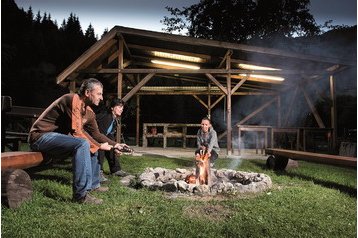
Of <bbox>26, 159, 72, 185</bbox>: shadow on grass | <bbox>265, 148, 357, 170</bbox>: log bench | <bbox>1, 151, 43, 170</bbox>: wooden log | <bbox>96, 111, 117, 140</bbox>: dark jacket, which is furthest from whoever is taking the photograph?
<bbox>96, 111, 117, 140</bbox>: dark jacket

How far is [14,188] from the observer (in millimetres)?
3662

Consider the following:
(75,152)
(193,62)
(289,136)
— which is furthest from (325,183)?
(289,136)

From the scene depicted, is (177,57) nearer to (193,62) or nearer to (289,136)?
(193,62)

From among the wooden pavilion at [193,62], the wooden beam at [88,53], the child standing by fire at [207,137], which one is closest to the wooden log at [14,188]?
the child standing by fire at [207,137]

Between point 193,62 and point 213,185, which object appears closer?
point 213,185

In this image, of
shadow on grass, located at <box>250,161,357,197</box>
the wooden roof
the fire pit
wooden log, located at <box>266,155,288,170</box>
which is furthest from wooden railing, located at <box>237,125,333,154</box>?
the fire pit

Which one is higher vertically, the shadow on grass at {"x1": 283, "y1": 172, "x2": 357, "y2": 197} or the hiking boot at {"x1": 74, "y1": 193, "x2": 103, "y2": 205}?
the hiking boot at {"x1": 74, "y1": 193, "x2": 103, "y2": 205}

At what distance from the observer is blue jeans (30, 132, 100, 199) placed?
393cm

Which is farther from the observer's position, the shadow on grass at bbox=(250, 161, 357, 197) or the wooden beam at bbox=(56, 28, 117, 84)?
the wooden beam at bbox=(56, 28, 117, 84)

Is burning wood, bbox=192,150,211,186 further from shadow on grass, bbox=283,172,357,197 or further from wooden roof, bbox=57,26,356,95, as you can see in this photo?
wooden roof, bbox=57,26,356,95

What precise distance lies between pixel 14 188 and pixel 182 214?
195 centimetres

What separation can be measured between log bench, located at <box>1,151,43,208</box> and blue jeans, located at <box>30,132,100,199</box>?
0.26 meters

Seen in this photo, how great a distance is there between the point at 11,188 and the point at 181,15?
29838 mm

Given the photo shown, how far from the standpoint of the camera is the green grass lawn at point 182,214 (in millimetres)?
3117
